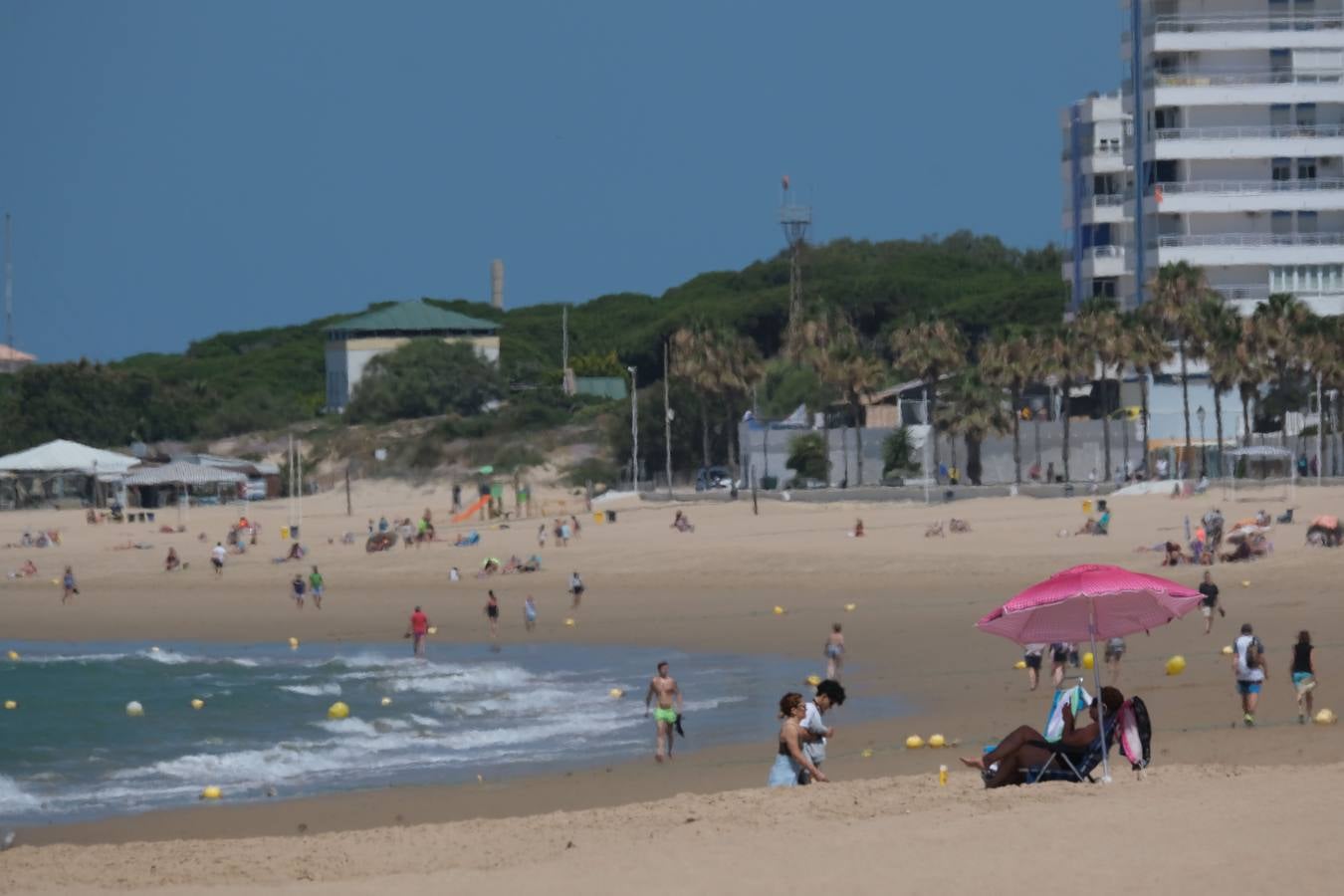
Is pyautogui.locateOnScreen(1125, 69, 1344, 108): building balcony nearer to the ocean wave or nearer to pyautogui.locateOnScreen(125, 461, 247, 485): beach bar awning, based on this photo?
pyautogui.locateOnScreen(125, 461, 247, 485): beach bar awning

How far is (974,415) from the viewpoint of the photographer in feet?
183

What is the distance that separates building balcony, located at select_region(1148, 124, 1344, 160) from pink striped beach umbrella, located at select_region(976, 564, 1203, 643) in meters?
52.4

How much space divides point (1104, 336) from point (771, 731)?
34758 mm

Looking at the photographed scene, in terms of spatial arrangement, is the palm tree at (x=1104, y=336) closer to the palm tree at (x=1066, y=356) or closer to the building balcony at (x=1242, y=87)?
the palm tree at (x=1066, y=356)

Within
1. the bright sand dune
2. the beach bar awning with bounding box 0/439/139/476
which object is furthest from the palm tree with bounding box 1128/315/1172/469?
the beach bar awning with bounding box 0/439/139/476

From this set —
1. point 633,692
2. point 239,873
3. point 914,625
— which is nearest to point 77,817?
point 239,873

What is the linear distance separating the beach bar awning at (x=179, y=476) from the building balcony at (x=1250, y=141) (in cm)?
3218

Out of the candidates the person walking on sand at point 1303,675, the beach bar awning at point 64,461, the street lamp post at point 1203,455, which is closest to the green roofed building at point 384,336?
the beach bar awning at point 64,461

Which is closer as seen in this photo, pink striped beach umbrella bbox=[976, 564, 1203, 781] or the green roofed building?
pink striped beach umbrella bbox=[976, 564, 1203, 781]

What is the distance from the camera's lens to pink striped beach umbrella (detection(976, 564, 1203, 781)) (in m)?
13.9

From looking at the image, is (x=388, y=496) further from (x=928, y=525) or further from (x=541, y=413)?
(x=928, y=525)

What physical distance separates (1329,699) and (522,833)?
10.0 metres

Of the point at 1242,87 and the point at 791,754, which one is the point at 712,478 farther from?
the point at 791,754

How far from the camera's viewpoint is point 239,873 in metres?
13.2
